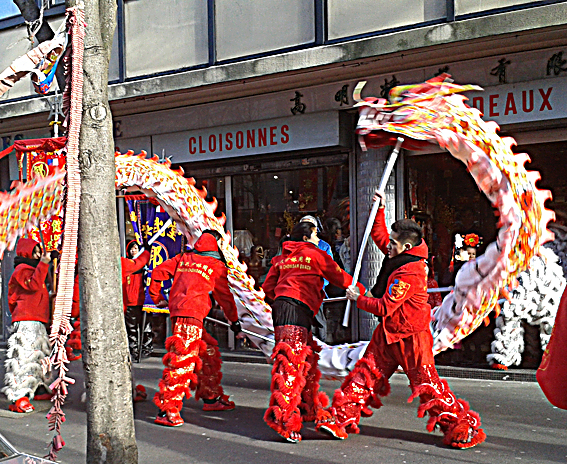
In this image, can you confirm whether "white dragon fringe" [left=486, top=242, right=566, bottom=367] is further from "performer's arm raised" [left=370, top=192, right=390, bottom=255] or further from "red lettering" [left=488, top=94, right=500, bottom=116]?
"performer's arm raised" [left=370, top=192, right=390, bottom=255]

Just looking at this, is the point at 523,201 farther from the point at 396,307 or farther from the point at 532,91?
the point at 532,91

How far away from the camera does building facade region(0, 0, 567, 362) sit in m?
8.35

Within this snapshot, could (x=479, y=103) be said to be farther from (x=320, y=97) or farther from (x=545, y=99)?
(x=320, y=97)

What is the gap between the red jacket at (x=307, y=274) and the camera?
618 cm

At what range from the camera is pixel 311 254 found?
6230mm

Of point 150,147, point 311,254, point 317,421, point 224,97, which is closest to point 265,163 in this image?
point 224,97

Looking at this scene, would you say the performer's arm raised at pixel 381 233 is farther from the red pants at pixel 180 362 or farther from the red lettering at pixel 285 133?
the red lettering at pixel 285 133

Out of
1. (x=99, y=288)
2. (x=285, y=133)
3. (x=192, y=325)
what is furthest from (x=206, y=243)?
(x=285, y=133)

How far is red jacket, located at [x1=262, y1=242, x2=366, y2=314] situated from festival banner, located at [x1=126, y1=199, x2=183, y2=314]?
426 centimetres

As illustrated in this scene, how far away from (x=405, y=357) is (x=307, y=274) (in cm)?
111

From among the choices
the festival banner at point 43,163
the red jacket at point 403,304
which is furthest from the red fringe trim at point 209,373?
the red jacket at point 403,304

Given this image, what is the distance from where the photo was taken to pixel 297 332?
6109 mm

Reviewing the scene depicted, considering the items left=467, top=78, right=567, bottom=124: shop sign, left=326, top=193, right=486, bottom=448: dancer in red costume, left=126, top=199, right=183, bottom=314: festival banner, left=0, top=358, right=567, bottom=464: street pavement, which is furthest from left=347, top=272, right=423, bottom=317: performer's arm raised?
left=126, top=199, right=183, bottom=314: festival banner

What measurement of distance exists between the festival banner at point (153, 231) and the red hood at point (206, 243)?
3365mm
